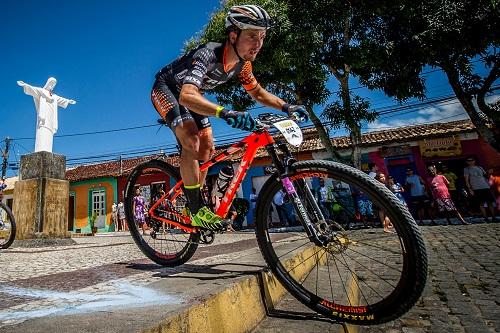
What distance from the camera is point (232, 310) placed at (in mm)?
1472

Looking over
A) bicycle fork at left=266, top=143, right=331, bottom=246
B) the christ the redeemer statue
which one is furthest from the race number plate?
the christ the redeemer statue

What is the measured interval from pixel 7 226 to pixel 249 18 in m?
7.10

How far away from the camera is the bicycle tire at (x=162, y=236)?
2.76 metres

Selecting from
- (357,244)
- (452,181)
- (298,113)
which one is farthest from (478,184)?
(298,113)

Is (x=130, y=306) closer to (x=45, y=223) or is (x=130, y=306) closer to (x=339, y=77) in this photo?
(x=45, y=223)

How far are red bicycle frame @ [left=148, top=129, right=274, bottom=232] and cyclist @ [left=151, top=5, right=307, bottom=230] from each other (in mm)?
122

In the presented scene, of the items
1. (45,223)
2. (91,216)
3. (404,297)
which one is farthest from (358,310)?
(91,216)

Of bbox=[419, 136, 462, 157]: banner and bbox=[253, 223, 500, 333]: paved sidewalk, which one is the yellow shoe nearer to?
bbox=[253, 223, 500, 333]: paved sidewalk

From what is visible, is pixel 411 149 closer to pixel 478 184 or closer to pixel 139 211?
pixel 478 184

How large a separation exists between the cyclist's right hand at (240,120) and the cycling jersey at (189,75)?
51 centimetres

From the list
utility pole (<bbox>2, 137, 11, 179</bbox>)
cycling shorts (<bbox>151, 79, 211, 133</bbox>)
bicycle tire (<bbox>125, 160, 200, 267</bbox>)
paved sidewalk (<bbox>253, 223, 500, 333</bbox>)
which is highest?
utility pole (<bbox>2, 137, 11, 179</bbox>)

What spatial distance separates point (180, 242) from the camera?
285cm

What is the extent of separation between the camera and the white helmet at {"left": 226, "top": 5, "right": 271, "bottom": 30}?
2439mm

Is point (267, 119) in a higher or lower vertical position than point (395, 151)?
lower
